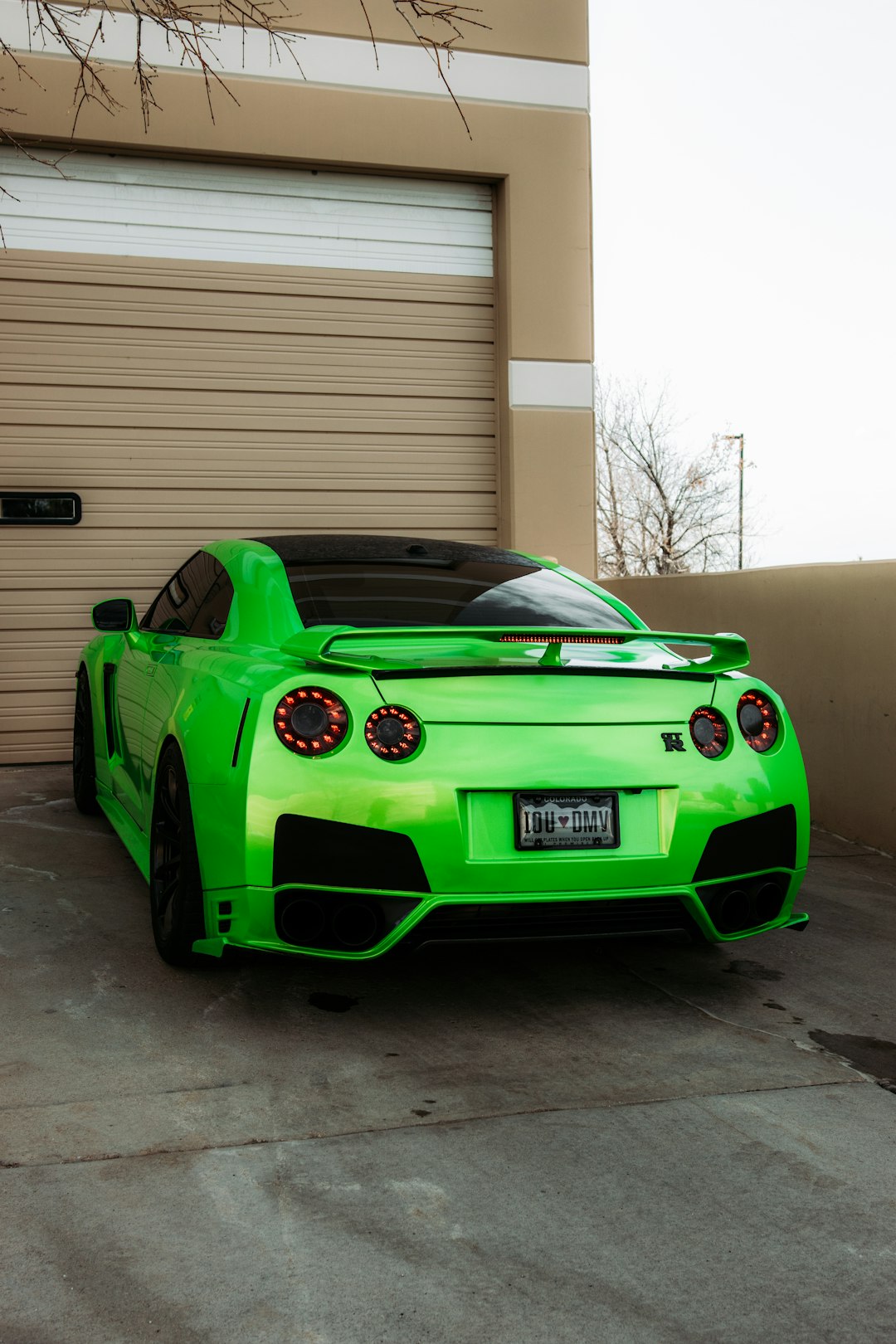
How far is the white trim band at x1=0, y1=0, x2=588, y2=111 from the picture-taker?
340 inches

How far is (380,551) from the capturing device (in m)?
4.66

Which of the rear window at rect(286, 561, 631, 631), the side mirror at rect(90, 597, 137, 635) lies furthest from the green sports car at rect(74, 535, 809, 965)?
the side mirror at rect(90, 597, 137, 635)

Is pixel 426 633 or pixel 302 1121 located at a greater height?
pixel 426 633

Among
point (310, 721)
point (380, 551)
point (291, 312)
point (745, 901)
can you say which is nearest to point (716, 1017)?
point (745, 901)

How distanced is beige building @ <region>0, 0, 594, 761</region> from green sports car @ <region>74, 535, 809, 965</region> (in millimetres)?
5295

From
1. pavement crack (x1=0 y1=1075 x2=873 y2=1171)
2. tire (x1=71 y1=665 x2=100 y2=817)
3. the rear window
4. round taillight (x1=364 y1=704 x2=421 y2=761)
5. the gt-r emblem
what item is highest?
the rear window

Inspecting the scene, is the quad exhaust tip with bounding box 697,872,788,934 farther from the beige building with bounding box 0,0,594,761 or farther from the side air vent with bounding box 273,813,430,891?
the beige building with bounding box 0,0,594,761

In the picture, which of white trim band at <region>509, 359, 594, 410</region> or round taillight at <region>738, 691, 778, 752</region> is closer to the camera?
round taillight at <region>738, 691, 778, 752</region>

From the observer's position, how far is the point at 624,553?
39.7m

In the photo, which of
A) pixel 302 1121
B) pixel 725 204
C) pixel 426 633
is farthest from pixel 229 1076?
pixel 725 204

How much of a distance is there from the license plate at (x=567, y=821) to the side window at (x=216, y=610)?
4.58 ft

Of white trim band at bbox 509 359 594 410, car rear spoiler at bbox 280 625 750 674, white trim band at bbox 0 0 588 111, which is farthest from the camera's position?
white trim band at bbox 509 359 594 410

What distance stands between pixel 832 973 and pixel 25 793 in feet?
16.6

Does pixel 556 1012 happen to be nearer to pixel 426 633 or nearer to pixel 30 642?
pixel 426 633
